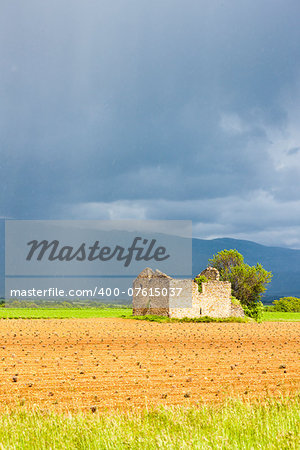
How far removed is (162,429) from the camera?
241 inches

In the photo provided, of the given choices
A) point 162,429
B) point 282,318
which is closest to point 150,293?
point 282,318

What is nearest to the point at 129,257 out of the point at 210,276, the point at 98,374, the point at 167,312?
the point at 167,312

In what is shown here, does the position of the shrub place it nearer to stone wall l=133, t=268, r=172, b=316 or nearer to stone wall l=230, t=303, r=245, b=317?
stone wall l=230, t=303, r=245, b=317

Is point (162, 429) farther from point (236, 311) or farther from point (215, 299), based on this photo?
point (236, 311)

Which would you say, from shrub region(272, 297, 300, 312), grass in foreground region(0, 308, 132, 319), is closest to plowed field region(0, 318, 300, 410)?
grass in foreground region(0, 308, 132, 319)

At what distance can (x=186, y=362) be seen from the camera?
14094 millimetres

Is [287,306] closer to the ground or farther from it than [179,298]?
closer to the ground

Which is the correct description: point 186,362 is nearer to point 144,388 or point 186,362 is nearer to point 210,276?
point 144,388

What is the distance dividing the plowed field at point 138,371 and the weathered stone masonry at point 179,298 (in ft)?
59.9

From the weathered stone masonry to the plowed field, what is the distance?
18272 millimetres

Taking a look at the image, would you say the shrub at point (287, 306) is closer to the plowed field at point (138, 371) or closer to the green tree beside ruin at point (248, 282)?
the green tree beside ruin at point (248, 282)

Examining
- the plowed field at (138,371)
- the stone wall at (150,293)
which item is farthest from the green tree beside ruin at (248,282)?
the plowed field at (138,371)

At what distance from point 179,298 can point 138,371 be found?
27.2 metres

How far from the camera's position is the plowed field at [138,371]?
923 cm
